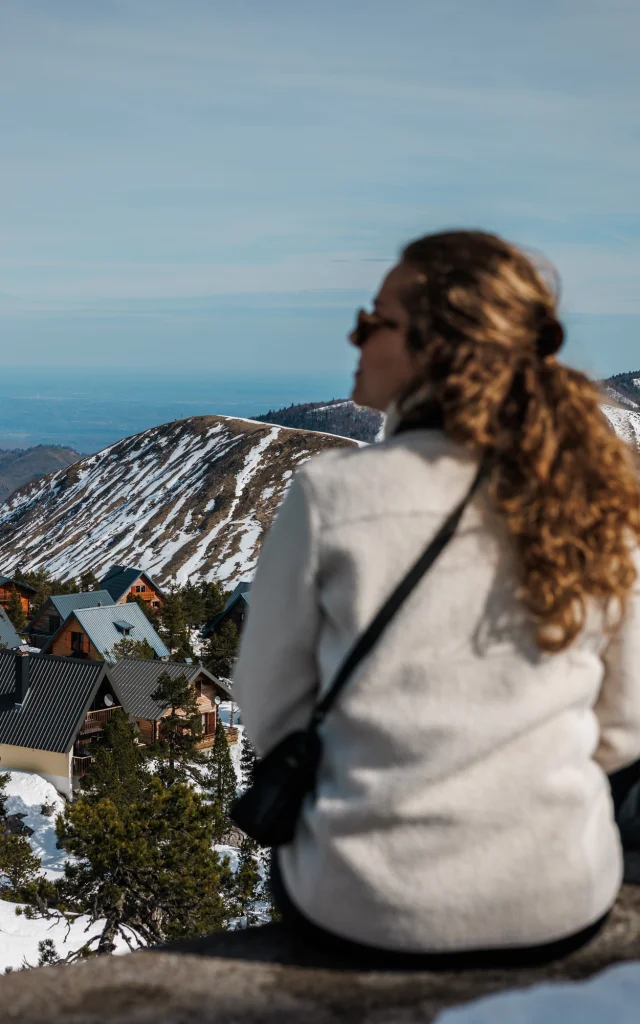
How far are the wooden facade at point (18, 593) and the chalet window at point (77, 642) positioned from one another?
56.5 feet

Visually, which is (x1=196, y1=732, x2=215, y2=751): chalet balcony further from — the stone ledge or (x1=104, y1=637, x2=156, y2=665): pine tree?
the stone ledge

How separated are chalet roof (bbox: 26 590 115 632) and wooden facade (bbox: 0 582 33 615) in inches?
312

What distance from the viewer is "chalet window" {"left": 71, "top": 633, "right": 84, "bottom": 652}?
2534 inches

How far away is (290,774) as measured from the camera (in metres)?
3.05

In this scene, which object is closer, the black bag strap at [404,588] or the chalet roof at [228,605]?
the black bag strap at [404,588]

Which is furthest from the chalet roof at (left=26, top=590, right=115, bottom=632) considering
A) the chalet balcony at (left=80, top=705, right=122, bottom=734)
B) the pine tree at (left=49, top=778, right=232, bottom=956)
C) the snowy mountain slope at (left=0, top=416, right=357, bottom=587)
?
the snowy mountain slope at (left=0, top=416, right=357, bottom=587)

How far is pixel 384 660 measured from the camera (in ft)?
9.41

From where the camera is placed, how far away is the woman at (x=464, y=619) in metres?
2.88

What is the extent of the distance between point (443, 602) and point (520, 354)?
738 mm

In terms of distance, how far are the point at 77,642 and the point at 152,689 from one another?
15558 mm

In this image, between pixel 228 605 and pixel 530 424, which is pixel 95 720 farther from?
pixel 530 424

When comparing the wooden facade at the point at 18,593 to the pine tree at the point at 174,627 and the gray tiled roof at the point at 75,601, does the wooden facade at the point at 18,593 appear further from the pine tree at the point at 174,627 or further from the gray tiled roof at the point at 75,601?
the pine tree at the point at 174,627

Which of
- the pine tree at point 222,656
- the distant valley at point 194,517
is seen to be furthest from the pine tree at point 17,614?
the distant valley at point 194,517

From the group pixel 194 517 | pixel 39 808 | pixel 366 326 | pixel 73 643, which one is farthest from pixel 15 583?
pixel 194 517
